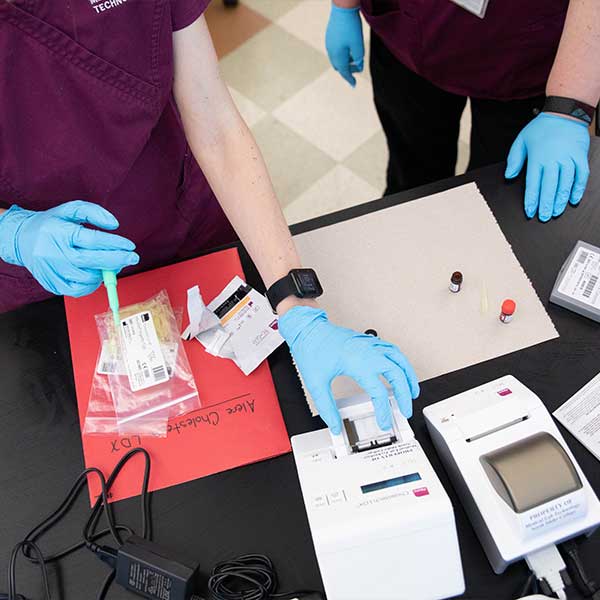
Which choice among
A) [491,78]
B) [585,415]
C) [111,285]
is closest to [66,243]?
[111,285]

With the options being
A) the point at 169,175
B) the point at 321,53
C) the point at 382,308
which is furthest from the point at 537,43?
the point at 321,53

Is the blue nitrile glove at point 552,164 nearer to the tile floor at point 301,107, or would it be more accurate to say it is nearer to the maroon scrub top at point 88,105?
the maroon scrub top at point 88,105

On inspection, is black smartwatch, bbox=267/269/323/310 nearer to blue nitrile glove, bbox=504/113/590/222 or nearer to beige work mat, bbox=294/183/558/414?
beige work mat, bbox=294/183/558/414

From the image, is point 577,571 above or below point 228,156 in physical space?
below

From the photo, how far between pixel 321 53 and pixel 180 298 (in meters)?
1.86

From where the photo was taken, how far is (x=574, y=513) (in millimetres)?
712

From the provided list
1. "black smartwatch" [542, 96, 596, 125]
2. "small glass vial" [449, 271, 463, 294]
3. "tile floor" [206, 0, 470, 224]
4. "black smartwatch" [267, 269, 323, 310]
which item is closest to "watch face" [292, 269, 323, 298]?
"black smartwatch" [267, 269, 323, 310]

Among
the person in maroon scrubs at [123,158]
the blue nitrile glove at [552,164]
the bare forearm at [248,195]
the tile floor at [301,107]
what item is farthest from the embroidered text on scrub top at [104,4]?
the tile floor at [301,107]

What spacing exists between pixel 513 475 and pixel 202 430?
0.47 meters

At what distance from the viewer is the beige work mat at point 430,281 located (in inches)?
37.3

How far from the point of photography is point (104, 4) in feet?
2.75

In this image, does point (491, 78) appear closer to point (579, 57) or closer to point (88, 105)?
point (579, 57)

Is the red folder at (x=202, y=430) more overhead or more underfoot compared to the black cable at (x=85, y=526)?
more overhead

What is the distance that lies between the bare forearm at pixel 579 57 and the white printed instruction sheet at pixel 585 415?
1.88 feet
